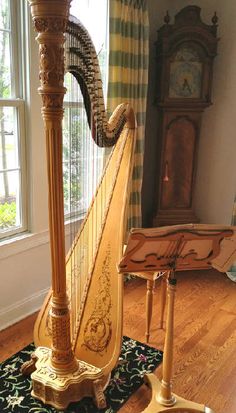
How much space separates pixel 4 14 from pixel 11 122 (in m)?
0.60

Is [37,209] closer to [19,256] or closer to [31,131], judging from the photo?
[19,256]

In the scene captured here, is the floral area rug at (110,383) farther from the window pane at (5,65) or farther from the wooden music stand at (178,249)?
the window pane at (5,65)

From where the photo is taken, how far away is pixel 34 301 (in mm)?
2479

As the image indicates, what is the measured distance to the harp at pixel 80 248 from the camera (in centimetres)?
120

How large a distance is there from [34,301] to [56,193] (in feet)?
4.65

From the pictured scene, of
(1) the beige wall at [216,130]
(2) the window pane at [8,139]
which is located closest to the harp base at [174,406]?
(2) the window pane at [8,139]

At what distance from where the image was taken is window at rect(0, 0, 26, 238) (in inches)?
81.9

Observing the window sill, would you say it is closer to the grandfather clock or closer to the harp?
the harp

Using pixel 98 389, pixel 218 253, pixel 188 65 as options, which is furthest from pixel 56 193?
pixel 188 65

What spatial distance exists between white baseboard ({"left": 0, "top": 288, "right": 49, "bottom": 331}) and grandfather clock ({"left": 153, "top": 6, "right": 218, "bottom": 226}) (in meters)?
1.18

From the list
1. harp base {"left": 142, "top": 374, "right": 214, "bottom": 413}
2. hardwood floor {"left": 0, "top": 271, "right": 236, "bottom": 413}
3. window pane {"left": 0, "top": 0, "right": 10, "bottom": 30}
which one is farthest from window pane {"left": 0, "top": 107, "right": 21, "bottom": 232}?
harp base {"left": 142, "top": 374, "right": 214, "bottom": 413}

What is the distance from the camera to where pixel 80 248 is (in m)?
1.91

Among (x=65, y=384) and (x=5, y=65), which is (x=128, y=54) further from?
(x=65, y=384)

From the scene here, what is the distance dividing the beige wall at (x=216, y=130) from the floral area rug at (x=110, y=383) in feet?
5.35
